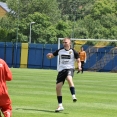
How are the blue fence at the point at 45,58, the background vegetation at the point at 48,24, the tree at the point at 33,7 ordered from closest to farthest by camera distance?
1. the blue fence at the point at 45,58
2. the background vegetation at the point at 48,24
3. the tree at the point at 33,7

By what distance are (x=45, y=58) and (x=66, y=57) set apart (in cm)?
4133

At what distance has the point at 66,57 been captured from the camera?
56.1ft

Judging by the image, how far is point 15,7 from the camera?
105 meters

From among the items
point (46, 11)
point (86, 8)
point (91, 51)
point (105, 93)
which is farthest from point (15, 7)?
point (105, 93)

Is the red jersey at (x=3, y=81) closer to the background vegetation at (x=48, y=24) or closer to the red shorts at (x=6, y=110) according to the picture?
the red shorts at (x=6, y=110)

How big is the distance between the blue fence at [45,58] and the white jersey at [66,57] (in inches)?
1471

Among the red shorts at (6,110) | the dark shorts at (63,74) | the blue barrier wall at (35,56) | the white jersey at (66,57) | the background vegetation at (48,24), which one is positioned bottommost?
the blue barrier wall at (35,56)

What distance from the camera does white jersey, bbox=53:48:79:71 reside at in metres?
17.1

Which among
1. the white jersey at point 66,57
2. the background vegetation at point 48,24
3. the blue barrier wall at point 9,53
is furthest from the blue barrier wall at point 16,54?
the white jersey at point 66,57

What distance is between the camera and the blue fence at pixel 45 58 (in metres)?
54.6

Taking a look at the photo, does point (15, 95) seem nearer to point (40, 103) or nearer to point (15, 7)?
point (40, 103)

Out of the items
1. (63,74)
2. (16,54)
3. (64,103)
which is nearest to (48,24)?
(16,54)

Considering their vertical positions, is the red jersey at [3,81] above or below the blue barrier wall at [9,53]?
above

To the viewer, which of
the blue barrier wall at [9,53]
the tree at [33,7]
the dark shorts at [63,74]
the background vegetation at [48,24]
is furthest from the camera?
the tree at [33,7]
